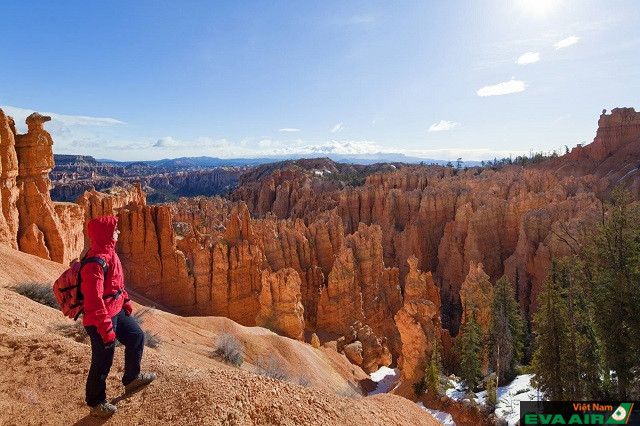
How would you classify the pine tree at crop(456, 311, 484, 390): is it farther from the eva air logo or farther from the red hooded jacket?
the red hooded jacket

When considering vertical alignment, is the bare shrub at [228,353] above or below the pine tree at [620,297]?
below

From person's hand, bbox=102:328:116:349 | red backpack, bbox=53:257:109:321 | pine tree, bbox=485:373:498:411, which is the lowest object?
pine tree, bbox=485:373:498:411

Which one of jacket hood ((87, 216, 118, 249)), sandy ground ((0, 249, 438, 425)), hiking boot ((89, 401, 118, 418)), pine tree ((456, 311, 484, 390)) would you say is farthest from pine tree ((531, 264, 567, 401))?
jacket hood ((87, 216, 118, 249))

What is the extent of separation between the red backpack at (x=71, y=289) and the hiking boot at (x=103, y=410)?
110cm

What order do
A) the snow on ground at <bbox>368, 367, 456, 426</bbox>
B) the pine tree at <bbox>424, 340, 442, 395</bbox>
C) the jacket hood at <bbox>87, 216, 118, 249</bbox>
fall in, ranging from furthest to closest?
the snow on ground at <bbox>368, 367, 456, 426</bbox>, the pine tree at <bbox>424, 340, 442, 395</bbox>, the jacket hood at <bbox>87, 216, 118, 249</bbox>

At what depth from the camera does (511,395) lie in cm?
1501

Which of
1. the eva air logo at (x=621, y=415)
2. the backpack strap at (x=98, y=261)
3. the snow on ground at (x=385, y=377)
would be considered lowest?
the snow on ground at (x=385, y=377)

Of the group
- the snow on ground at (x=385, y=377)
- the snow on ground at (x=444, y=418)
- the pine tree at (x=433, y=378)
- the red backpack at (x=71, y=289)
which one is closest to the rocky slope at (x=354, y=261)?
the snow on ground at (x=385, y=377)

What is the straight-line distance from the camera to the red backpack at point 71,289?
4.52 meters

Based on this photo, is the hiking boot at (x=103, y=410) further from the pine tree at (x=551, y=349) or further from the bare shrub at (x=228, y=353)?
the pine tree at (x=551, y=349)

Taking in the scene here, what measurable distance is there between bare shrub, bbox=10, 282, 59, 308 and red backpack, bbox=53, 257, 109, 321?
18.8ft

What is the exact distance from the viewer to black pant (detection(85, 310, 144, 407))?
4465 mm

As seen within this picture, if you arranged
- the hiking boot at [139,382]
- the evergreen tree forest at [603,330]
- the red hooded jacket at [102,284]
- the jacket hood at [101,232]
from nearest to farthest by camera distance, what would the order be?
the red hooded jacket at [102,284] < the jacket hood at [101,232] < the hiking boot at [139,382] < the evergreen tree forest at [603,330]

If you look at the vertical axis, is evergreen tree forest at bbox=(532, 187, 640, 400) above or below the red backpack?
below
